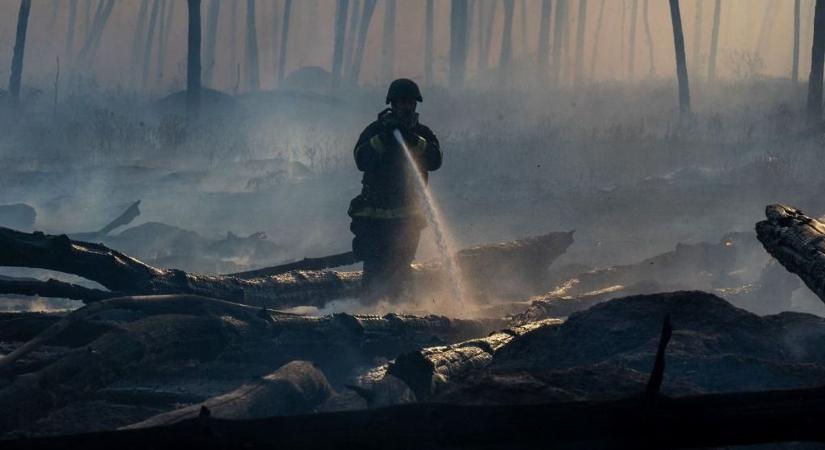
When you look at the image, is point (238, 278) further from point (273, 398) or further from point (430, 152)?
point (273, 398)

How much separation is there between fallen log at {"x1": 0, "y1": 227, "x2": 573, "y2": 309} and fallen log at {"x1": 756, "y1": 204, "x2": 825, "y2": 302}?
4.05 m

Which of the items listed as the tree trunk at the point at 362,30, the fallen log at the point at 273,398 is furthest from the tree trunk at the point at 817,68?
the tree trunk at the point at 362,30

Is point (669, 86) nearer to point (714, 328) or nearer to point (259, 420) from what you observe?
point (714, 328)

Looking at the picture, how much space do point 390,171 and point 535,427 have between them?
6.03 meters

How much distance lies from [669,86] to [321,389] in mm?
31326

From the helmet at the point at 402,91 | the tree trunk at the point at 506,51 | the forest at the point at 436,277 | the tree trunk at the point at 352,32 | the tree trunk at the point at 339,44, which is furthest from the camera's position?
the tree trunk at the point at 352,32

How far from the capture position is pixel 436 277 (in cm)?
949

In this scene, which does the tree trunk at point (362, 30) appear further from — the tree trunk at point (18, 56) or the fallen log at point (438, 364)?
the fallen log at point (438, 364)

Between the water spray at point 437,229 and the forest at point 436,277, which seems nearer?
the forest at point 436,277

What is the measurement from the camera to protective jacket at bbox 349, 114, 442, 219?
8555mm

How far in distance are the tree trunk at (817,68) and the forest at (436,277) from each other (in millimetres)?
81

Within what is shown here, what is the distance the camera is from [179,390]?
596 centimetres

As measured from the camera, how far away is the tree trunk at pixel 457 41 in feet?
117

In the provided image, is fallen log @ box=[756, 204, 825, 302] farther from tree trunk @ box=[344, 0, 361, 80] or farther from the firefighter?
tree trunk @ box=[344, 0, 361, 80]
